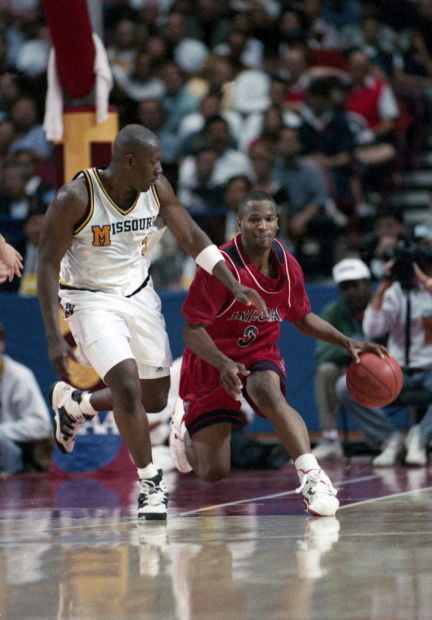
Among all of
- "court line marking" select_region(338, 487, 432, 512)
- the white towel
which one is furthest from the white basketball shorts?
the white towel

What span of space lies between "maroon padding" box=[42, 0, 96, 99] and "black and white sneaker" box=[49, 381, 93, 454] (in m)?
2.70

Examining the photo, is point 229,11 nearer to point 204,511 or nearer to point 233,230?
point 233,230

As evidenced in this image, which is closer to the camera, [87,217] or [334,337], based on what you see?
[87,217]

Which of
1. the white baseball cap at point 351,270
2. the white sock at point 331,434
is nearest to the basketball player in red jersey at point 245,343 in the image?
the white sock at point 331,434

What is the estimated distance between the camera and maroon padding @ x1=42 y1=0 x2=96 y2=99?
26.2 feet

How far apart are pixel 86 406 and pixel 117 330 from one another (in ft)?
2.80

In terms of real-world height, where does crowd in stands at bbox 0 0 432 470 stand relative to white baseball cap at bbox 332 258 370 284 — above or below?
above

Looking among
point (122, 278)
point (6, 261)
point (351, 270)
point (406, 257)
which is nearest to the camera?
point (6, 261)

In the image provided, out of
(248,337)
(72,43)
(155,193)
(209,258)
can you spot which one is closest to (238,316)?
(248,337)

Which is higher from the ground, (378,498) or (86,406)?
(86,406)

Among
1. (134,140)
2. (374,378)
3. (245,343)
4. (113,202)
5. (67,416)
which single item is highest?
(134,140)

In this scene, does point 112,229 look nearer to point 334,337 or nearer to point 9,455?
point 334,337

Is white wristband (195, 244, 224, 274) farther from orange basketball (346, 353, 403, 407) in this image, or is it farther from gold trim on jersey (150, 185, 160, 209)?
orange basketball (346, 353, 403, 407)

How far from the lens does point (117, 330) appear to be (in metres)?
5.93
